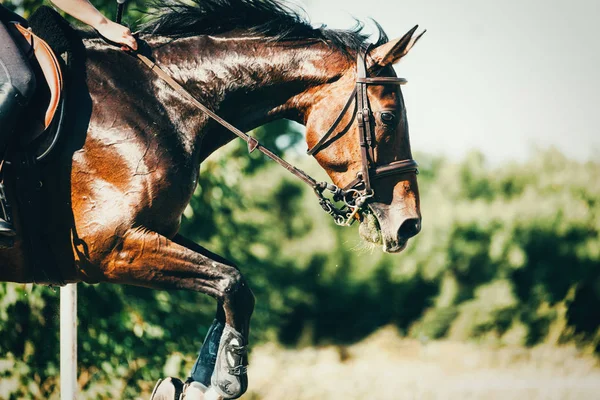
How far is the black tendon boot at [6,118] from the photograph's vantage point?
361cm

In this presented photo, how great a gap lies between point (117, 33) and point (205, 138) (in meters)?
0.78

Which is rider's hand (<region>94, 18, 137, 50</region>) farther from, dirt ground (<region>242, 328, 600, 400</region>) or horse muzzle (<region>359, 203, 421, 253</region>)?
dirt ground (<region>242, 328, 600, 400</region>)

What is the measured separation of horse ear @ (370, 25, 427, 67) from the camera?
14.0 ft

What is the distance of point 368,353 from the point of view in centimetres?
1725

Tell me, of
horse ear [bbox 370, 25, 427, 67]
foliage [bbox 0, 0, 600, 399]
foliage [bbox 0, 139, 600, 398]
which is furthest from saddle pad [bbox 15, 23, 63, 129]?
foliage [bbox 0, 139, 600, 398]

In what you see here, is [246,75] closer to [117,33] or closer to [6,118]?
[117,33]

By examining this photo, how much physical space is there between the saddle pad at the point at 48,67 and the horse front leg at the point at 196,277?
77cm

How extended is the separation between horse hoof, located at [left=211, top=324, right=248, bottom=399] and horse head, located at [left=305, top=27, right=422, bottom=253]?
101 cm

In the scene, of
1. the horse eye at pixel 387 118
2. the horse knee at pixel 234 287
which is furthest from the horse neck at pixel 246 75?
the horse knee at pixel 234 287

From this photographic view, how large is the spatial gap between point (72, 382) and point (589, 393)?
8.50 m

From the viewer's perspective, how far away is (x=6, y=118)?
11.9 feet

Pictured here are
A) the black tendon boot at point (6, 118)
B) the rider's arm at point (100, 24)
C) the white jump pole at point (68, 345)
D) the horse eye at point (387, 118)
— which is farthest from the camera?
the white jump pole at point (68, 345)

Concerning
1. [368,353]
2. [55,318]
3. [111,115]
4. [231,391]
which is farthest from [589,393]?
[111,115]

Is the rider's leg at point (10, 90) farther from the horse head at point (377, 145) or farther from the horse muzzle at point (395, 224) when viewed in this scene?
the horse muzzle at point (395, 224)
